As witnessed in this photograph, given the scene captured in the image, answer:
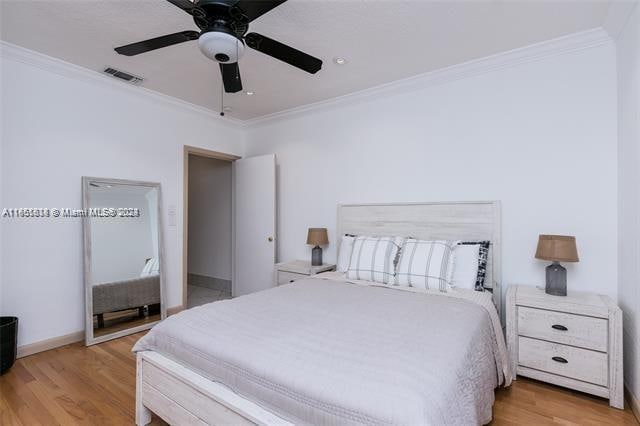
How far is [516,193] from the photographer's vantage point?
260 cm

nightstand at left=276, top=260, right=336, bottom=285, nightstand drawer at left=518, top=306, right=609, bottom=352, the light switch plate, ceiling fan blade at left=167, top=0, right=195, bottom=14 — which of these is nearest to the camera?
ceiling fan blade at left=167, top=0, right=195, bottom=14

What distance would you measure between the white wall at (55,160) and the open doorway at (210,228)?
1.63 m

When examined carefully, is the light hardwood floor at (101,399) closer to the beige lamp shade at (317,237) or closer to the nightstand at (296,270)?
the nightstand at (296,270)

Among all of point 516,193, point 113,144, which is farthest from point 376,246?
point 113,144

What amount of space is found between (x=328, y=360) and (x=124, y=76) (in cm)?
326

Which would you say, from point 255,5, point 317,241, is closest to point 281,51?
point 255,5

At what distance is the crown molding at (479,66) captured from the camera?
7.63 ft

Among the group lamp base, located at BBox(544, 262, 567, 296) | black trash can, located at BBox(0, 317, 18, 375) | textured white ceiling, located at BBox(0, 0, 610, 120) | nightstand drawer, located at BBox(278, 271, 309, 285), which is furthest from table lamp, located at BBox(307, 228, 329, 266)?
black trash can, located at BBox(0, 317, 18, 375)

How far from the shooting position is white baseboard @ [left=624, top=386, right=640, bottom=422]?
5.97 ft

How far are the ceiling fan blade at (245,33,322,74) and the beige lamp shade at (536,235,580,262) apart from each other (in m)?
2.04

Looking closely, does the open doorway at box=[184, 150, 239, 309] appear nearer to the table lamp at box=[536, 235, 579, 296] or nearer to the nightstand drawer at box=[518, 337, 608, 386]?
the nightstand drawer at box=[518, 337, 608, 386]

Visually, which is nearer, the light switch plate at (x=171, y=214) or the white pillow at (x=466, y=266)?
the white pillow at (x=466, y=266)

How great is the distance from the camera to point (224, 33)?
1.57 m

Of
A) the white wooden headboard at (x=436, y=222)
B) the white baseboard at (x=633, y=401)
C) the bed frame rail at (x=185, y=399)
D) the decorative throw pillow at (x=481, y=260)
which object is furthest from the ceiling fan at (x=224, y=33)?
the white baseboard at (x=633, y=401)
